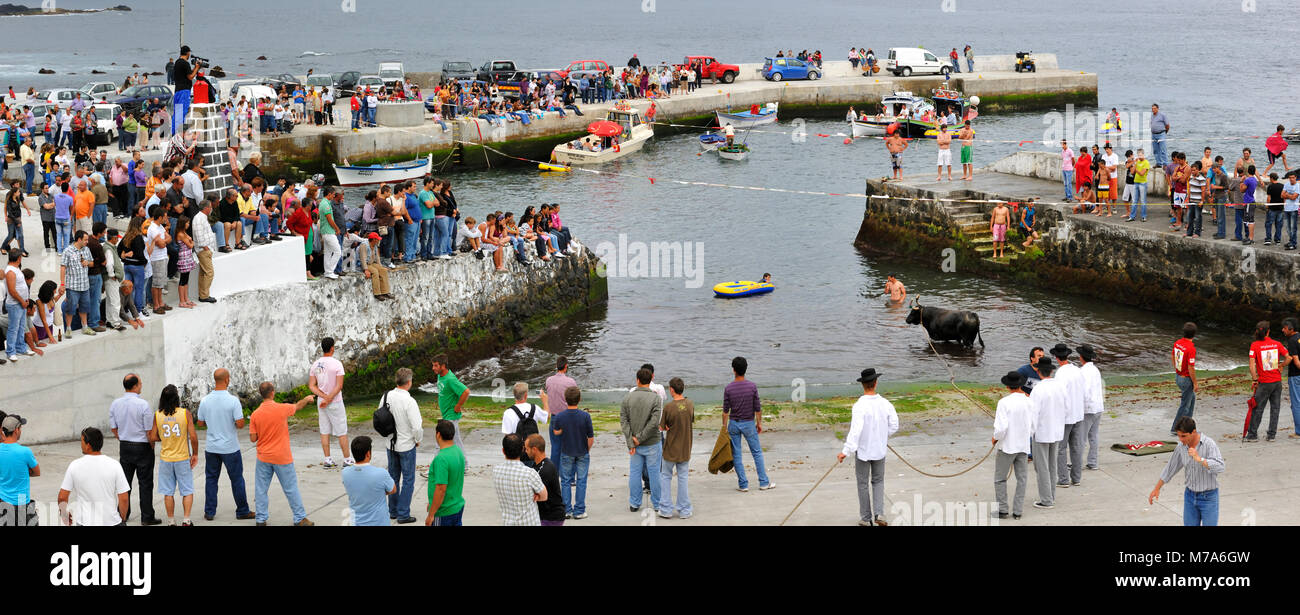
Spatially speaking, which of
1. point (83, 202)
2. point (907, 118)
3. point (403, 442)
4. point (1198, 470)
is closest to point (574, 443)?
point (403, 442)

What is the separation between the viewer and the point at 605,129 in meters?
52.8

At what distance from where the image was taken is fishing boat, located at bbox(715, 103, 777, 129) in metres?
60.4

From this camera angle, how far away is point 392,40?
596ft

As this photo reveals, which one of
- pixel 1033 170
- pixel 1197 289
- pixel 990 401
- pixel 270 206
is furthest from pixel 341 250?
pixel 1033 170

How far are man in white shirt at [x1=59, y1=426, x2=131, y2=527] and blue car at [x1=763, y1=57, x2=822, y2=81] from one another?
201 ft

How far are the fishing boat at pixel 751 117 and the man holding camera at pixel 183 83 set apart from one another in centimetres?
3751

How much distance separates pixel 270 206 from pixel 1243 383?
52.1 ft

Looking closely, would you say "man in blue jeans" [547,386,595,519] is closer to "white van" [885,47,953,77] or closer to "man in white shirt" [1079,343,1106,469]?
"man in white shirt" [1079,343,1106,469]

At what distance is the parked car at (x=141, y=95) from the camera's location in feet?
148

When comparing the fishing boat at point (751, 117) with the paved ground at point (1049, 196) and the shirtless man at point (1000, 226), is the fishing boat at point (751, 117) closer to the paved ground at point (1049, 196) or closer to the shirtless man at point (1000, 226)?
the paved ground at point (1049, 196)

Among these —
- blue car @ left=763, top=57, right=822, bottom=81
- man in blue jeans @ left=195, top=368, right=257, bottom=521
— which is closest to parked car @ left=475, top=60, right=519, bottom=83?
blue car @ left=763, top=57, right=822, bottom=81

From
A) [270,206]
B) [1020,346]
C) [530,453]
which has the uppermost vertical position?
[270,206]

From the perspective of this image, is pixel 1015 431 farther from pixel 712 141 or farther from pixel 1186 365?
pixel 712 141
